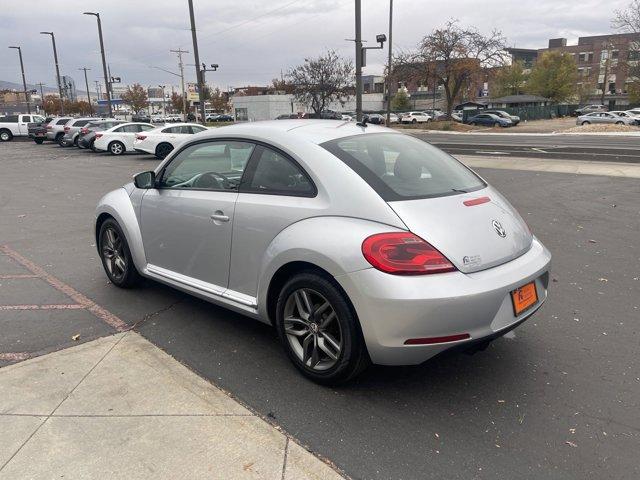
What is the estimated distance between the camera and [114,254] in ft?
16.4

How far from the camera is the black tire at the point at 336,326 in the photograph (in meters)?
2.89

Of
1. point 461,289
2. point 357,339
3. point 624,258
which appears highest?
point 461,289

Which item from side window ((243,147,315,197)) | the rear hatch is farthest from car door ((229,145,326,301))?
the rear hatch

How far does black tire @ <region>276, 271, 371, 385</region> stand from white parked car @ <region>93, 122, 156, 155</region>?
21792 millimetres

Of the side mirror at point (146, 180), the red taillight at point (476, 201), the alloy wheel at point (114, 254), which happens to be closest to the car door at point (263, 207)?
the red taillight at point (476, 201)

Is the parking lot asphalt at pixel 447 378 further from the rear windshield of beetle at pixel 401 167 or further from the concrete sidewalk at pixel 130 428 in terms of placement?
the rear windshield of beetle at pixel 401 167

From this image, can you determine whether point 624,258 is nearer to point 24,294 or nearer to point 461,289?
point 461,289

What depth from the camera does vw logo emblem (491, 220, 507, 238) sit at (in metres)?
3.11

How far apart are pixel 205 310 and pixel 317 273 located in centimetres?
181

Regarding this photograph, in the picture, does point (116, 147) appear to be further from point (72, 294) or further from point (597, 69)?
point (597, 69)

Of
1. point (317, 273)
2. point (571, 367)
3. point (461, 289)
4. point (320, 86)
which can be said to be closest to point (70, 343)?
point (317, 273)

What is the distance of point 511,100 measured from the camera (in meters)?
67.6

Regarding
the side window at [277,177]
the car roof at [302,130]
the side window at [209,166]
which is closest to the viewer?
the side window at [277,177]

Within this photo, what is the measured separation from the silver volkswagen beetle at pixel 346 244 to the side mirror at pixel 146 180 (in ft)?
0.81
